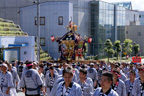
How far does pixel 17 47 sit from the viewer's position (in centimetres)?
2656

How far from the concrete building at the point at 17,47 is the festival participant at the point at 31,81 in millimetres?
14466

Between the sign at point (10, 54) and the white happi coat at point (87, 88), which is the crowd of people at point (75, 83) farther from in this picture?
the sign at point (10, 54)

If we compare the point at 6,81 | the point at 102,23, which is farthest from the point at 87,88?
the point at 102,23

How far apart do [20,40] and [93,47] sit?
28.4 meters

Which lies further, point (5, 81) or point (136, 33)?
point (136, 33)

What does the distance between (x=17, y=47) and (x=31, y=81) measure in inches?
670

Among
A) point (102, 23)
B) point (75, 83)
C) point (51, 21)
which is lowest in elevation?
point (75, 83)

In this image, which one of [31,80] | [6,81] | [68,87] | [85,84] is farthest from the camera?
[6,81]

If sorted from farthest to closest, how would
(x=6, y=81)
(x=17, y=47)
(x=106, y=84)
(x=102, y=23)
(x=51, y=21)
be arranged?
(x=102, y=23) < (x=51, y=21) < (x=17, y=47) < (x=6, y=81) < (x=106, y=84)

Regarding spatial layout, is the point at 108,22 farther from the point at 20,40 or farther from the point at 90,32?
the point at 20,40

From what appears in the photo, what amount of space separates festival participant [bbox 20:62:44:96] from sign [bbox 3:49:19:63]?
14.6 metres

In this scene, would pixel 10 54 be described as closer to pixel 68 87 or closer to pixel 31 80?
pixel 31 80

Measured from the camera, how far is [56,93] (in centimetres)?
664

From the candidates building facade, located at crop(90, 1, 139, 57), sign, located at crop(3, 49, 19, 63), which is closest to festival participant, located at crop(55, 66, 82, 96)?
sign, located at crop(3, 49, 19, 63)
